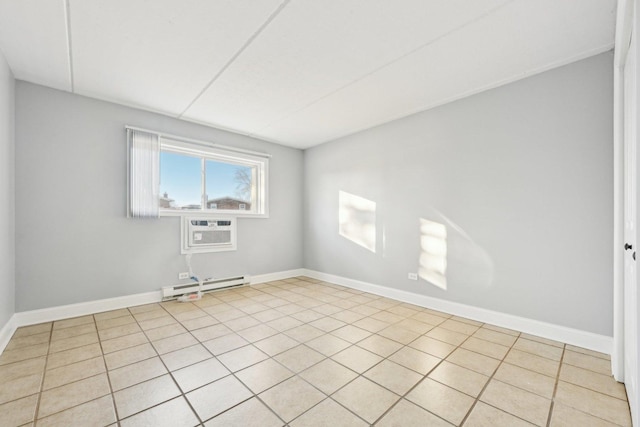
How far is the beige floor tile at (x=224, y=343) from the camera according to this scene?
7.34ft

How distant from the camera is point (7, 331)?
240 cm

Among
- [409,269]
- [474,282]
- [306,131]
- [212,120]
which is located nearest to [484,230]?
[474,282]

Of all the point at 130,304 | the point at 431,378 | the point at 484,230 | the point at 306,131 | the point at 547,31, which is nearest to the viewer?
the point at 431,378

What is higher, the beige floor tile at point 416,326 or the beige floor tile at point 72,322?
the beige floor tile at point 72,322

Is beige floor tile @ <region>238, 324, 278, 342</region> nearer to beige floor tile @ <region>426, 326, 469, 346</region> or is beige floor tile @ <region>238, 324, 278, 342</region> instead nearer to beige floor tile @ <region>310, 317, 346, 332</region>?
beige floor tile @ <region>310, 317, 346, 332</region>

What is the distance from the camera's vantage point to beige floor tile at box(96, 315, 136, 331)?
8.92 feet

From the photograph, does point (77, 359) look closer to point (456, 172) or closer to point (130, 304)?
point (130, 304)

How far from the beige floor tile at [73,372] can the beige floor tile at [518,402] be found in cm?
262

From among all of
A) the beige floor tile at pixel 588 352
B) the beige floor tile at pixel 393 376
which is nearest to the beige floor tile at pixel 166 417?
the beige floor tile at pixel 393 376

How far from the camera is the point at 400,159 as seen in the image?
3662 mm

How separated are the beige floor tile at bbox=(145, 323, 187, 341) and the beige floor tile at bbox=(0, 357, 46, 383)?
0.70 meters

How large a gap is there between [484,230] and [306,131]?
282cm

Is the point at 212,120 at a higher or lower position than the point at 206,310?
higher

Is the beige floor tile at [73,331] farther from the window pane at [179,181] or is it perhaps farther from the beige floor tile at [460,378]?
the beige floor tile at [460,378]
